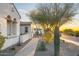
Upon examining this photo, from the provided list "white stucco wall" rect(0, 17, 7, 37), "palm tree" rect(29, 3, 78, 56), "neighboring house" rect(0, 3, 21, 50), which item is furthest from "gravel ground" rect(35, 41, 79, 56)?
"white stucco wall" rect(0, 17, 7, 37)

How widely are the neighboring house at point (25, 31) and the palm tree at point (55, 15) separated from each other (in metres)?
0.34

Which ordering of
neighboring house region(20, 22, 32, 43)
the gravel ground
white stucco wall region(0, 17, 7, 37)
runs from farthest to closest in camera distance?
neighboring house region(20, 22, 32, 43), white stucco wall region(0, 17, 7, 37), the gravel ground

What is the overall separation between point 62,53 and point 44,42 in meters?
0.55

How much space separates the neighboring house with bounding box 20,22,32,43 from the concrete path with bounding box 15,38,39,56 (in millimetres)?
200

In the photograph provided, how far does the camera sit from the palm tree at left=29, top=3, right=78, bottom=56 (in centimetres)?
696

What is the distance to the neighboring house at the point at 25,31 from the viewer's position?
730 cm

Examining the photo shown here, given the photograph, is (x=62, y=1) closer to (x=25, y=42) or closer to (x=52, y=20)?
(x=52, y=20)

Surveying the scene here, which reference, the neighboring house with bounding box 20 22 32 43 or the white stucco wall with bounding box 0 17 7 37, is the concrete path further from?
the white stucco wall with bounding box 0 17 7 37

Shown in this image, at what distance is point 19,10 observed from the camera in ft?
23.4

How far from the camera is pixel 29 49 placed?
7.15 metres

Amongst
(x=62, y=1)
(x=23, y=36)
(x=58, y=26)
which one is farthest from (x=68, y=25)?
(x=23, y=36)

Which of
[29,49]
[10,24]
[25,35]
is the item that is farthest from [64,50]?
[10,24]

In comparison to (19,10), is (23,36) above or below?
below

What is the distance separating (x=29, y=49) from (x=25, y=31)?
0.57m
